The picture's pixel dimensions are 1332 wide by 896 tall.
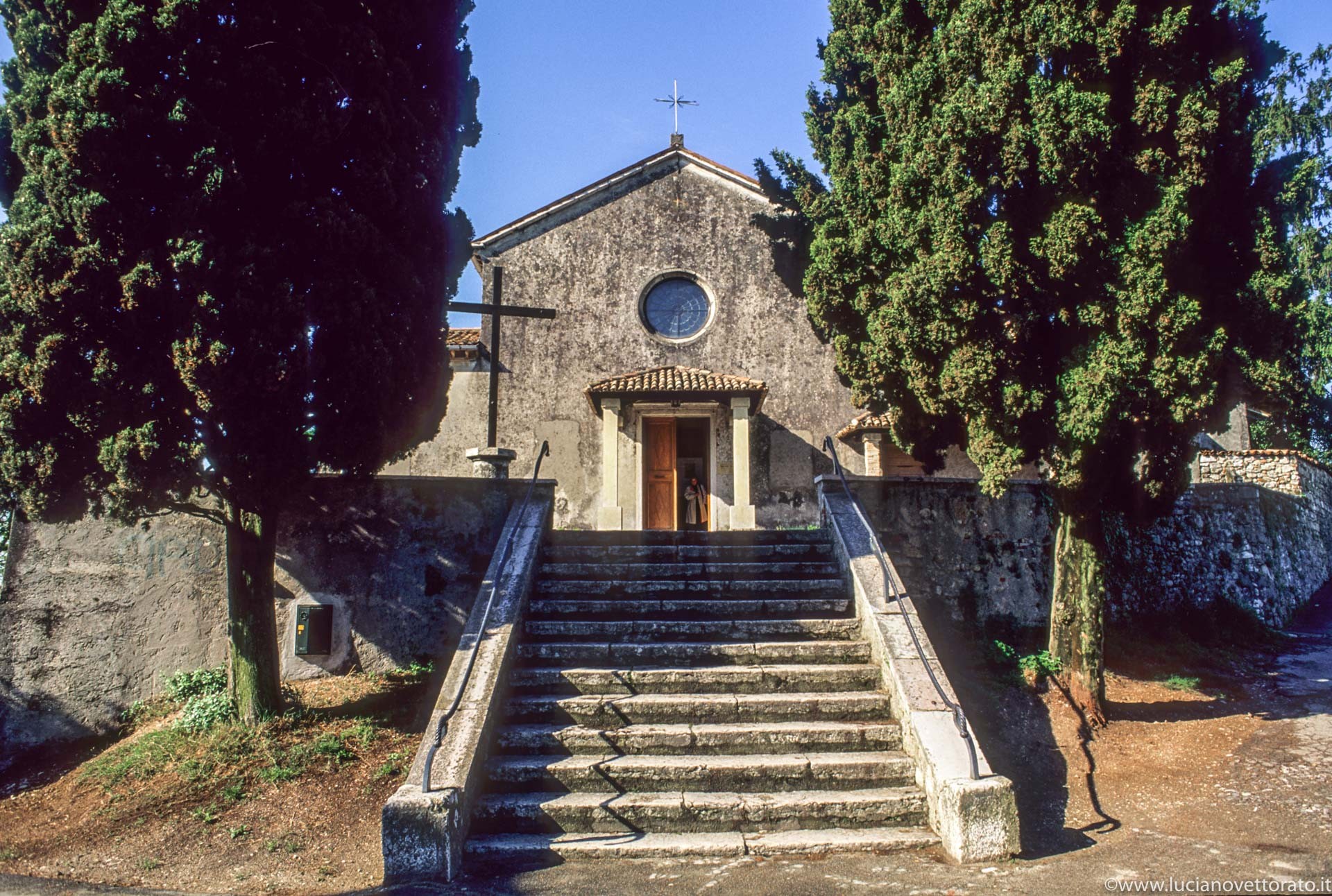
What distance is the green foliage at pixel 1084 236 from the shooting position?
19.7 feet

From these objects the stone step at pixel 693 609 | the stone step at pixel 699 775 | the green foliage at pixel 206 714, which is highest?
the stone step at pixel 693 609

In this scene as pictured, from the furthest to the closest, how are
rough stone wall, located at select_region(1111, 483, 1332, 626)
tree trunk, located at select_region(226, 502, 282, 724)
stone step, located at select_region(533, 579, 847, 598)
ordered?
rough stone wall, located at select_region(1111, 483, 1332, 626) < stone step, located at select_region(533, 579, 847, 598) < tree trunk, located at select_region(226, 502, 282, 724)

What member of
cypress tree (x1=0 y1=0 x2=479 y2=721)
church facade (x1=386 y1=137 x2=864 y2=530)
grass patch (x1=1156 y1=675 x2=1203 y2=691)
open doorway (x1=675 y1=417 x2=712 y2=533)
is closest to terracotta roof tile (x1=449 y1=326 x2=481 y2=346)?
church facade (x1=386 y1=137 x2=864 y2=530)

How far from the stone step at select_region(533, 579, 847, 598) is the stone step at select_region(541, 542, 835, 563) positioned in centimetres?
49

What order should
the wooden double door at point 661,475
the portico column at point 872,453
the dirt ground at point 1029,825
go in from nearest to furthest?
1. the dirt ground at point 1029,825
2. the portico column at point 872,453
3. the wooden double door at point 661,475

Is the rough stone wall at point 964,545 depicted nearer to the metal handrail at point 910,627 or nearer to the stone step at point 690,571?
the metal handrail at point 910,627

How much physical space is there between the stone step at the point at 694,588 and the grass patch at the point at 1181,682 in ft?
11.0

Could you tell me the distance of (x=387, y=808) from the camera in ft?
14.5

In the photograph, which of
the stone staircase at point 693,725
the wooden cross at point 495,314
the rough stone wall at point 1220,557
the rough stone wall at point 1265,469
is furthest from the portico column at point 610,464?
the rough stone wall at point 1265,469

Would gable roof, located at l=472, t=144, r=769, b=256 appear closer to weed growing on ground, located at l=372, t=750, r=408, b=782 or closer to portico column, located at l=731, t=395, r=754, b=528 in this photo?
portico column, located at l=731, t=395, r=754, b=528

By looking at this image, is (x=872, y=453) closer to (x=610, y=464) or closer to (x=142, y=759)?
(x=610, y=464)

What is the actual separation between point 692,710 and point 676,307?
9.04 m

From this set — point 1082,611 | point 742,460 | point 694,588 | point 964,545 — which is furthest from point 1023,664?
point 742,460

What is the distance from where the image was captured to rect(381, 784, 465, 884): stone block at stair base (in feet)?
14.4
